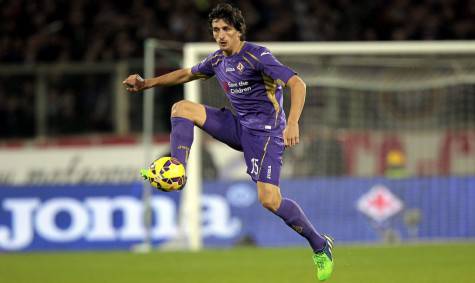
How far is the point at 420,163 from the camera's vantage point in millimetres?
14492

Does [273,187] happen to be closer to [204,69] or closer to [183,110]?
[183,110]

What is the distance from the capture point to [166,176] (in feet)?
22.6

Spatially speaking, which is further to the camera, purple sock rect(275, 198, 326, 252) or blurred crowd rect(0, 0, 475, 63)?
blurred crowd rect(0, 0, 475, 63)

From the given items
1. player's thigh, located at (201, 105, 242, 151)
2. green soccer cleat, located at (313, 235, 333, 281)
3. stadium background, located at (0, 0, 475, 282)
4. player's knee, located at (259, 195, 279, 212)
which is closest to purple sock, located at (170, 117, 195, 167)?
player's thigh, located at (201, 105, 242, 151)

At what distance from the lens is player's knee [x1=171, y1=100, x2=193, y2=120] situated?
7.45 metres

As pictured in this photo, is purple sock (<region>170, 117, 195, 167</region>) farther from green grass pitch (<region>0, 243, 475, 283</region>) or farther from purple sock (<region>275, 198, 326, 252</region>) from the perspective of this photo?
green grass pitch (<region>0, 243, 475, 283</region>)

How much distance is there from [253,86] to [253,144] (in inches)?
17.6

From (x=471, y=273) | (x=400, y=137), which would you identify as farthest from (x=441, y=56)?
(x=471, y=273)

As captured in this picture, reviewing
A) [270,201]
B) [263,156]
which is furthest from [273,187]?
[263,156]

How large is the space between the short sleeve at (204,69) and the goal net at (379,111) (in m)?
6.23

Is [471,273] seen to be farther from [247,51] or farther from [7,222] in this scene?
[7,222]

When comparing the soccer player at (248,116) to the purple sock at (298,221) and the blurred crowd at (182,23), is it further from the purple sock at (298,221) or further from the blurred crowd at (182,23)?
the blurred crowd at (182,23)

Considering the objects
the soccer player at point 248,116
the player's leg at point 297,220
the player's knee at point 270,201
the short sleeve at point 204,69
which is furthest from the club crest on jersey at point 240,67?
the player's knee at point 270,201

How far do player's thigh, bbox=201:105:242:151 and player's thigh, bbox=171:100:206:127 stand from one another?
0.04m
